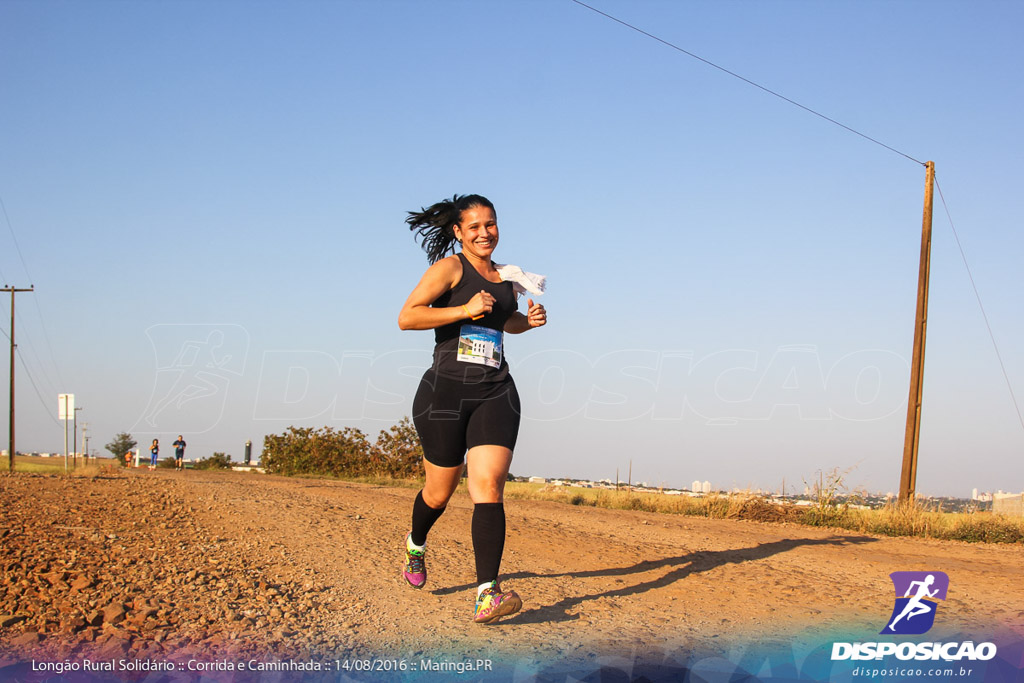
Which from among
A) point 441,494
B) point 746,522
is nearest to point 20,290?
point 746,522

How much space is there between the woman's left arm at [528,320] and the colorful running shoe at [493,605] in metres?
1.55

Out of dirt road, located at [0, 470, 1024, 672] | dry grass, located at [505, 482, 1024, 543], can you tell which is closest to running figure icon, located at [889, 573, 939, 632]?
dirt road, located at [0, 470, 1024, 672]

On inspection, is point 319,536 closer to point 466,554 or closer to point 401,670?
point 466,554

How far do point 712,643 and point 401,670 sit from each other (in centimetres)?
165

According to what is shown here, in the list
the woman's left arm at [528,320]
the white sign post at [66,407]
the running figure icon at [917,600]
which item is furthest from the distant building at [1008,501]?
the white sign post at [66,407]

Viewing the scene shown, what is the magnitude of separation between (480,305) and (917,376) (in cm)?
1295

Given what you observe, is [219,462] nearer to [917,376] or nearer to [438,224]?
[917,376]

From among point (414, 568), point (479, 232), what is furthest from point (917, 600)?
point (479, 232)

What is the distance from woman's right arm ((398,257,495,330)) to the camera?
14.9ft

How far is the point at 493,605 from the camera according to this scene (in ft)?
13.7

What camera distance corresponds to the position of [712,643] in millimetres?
4215

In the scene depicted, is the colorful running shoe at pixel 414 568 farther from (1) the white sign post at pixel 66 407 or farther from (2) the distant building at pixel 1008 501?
(1) the white sign post at pixel 66 407

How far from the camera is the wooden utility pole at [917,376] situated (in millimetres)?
14633

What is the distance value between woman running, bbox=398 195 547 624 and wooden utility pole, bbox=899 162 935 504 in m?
11.6
